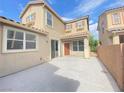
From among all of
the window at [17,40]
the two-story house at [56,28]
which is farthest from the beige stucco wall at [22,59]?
the two-story house at [56,28]

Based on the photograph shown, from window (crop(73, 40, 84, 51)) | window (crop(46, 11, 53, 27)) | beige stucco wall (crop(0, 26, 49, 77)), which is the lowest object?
beige stucco wall (crop(0, 26, 49, 77))

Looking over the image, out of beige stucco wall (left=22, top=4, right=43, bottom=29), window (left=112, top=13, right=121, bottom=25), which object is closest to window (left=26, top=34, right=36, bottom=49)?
beige stucco wall (left=22, top=4, right=43, bottom=29)

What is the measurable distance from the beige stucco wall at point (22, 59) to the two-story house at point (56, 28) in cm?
169

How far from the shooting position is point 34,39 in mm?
9820

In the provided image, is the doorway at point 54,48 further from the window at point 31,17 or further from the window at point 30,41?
the window at point 30,41

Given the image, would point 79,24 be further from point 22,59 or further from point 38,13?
point 22,59

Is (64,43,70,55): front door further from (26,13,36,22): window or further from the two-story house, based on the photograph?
(26,13,36,22): window

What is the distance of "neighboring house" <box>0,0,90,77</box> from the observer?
257 inches

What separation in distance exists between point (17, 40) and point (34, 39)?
2.39 metres

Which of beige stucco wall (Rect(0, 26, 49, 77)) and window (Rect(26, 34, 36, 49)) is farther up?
window (Rect(26, 34, 36, 49))

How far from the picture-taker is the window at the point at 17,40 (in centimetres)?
654

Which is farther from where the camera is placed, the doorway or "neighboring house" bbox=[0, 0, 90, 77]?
the doorway

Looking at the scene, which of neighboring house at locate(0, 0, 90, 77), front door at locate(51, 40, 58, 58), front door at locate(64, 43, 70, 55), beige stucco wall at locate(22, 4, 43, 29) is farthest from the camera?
front door at locate(64, 43, 70, 55)

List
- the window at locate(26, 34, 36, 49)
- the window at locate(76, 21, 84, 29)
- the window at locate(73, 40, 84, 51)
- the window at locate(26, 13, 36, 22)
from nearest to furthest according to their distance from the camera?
1. the window at locate(26, 34, 36, 49)
2. the window at locate(26, 13, 36, 22)
3. the window at locate(73, 40, 84, 51)
4. the window at locate(76, 21, 84, 29)
